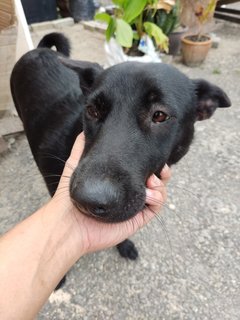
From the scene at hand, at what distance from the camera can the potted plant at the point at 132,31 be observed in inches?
160

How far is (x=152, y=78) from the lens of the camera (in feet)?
5.48

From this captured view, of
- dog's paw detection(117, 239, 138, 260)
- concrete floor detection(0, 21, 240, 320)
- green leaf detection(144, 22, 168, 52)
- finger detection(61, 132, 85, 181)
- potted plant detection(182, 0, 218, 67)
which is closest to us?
finger detection(61, 132, 85, 181)

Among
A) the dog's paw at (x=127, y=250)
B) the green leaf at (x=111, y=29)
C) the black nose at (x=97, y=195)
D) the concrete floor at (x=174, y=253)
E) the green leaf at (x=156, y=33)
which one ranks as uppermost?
the black nose at (x=97, y=195)

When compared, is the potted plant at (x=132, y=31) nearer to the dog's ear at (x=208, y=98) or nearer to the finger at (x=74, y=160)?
the dog's ear at (x=208, y=98)

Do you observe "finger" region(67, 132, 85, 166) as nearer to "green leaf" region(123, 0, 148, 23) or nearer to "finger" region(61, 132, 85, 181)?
"finger" region(61, 132, 85, 181)

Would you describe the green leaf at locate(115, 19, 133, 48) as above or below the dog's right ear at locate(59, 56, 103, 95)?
below

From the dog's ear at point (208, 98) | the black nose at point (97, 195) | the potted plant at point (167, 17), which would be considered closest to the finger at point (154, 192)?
the black nose at point (97, 195)

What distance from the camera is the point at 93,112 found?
177 centimetres

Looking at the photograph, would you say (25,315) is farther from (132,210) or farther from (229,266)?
(229,266)

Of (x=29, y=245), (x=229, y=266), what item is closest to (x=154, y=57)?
(x=229, y=266)

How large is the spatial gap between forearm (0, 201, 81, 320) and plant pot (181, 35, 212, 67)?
4.11 m

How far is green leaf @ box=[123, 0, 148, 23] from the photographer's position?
13.4 feet

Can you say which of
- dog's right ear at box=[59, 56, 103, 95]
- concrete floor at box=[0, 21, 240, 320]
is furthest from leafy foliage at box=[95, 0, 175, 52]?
dog's right ear at box=[59, 56, 103, 95]

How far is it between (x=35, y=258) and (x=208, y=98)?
134 cm
